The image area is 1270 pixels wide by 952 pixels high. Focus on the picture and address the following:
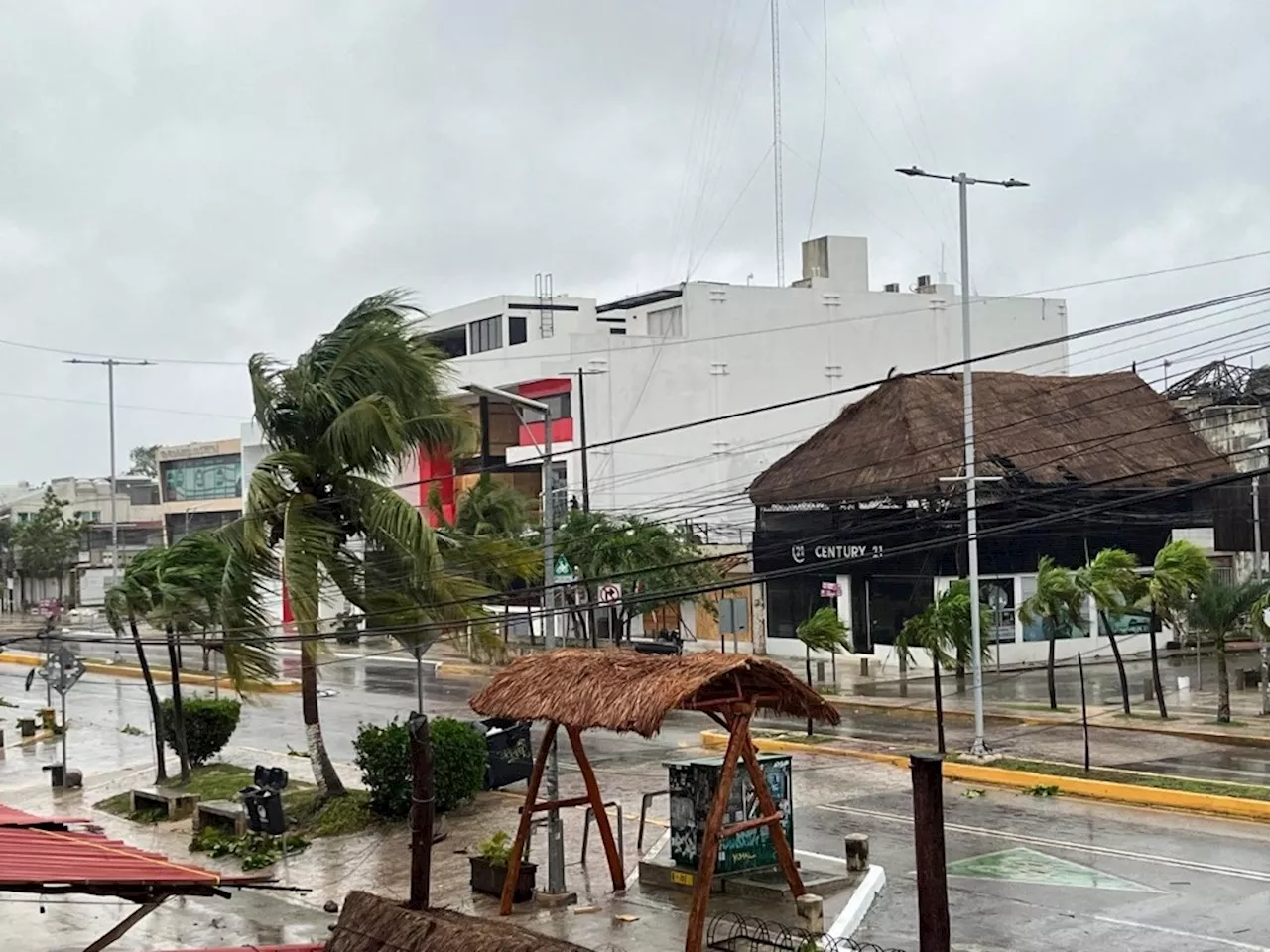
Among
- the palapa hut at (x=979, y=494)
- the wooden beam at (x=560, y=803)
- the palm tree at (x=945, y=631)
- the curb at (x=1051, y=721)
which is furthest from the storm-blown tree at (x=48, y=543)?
the wooden beam at (x=560, y=803)

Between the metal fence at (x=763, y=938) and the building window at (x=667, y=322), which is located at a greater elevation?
the building window at (x=667, y=322)

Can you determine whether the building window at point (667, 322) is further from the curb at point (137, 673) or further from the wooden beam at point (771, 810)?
the wooden beam at point (771, 810)

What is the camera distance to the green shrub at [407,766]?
21.8 metres

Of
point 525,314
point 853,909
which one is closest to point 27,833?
point 853,909

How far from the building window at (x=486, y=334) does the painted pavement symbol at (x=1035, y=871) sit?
52.3 metres

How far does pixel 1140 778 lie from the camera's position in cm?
2288

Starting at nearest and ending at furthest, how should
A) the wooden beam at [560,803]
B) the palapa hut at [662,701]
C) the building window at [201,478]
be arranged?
1. the palapa hut at [662,701]
2. the wooden beam at [560,803]
3. the building window at [201,478]

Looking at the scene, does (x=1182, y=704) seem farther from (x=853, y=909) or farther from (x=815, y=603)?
(x=853, y=909)

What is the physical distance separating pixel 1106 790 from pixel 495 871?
9.81 m

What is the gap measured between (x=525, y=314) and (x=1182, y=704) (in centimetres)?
4124

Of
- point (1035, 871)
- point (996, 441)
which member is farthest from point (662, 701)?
point (996, 441)

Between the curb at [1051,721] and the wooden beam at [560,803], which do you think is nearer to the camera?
the wooden beam at [560,803]

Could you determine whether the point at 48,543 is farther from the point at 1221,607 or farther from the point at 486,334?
the point at 1221,607

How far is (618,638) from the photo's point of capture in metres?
43.7
